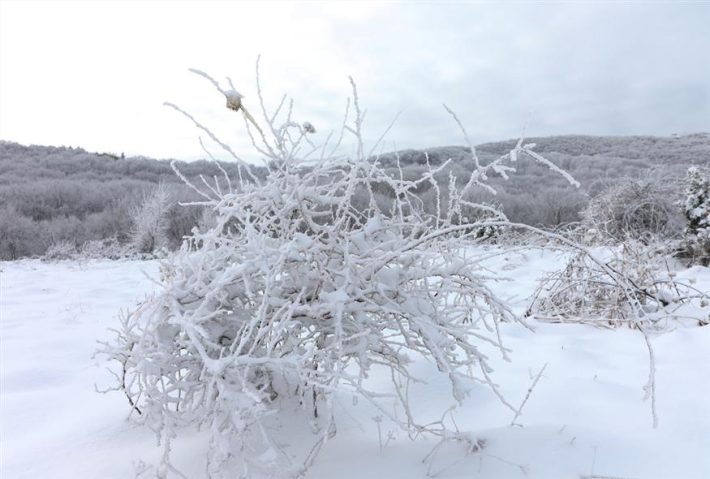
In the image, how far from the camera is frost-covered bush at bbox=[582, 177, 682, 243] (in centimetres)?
720

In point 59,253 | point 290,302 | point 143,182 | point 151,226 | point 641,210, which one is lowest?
Answer: point 59,253

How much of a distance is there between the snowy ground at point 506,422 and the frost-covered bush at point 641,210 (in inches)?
187

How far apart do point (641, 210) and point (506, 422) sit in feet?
22.0

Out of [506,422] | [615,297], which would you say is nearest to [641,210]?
[615,297]

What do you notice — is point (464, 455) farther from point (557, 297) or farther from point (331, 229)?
point (557, 297)

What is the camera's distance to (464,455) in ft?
5.25

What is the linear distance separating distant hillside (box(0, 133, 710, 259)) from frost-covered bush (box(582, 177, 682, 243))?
1.66 metres

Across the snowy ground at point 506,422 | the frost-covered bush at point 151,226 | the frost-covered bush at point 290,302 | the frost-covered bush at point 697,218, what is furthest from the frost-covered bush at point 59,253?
the frost-covered bush at point 697,218

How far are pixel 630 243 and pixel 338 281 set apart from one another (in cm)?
366

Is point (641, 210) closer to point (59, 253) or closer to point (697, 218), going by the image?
point (697, 218)

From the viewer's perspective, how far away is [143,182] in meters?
17.6

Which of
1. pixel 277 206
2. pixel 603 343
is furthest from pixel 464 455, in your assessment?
pixel 603 343

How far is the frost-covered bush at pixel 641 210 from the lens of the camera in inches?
283

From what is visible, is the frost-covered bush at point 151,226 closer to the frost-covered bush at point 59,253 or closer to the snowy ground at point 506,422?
the frost-covered bush at point 59,253
